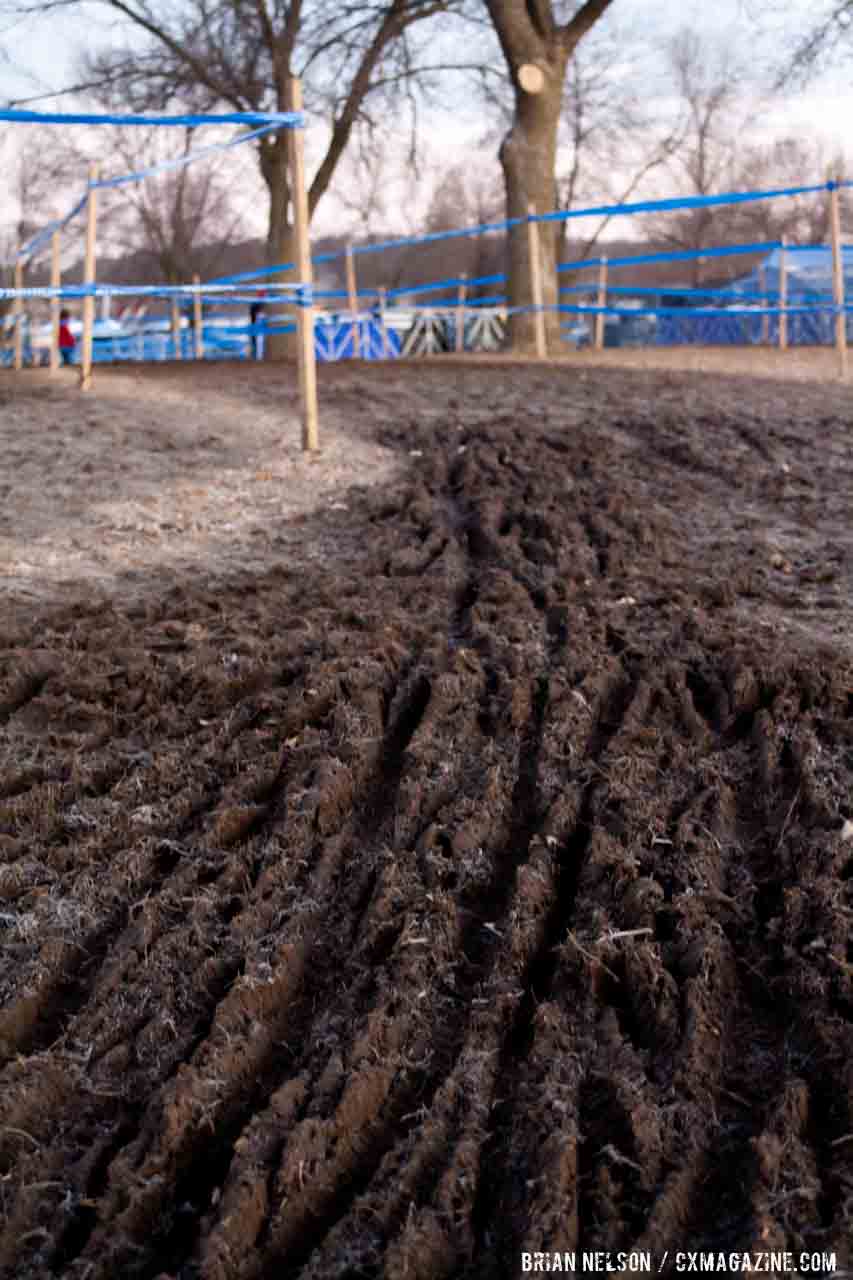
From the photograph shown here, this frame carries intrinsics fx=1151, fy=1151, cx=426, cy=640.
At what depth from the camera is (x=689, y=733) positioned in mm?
3828

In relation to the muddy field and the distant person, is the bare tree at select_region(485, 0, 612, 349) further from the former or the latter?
the muddy field

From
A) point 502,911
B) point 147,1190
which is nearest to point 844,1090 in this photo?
point 502,911

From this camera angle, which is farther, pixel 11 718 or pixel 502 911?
pixel 11 718

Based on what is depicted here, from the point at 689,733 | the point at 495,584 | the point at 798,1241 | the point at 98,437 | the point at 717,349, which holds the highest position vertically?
the point at 717,349

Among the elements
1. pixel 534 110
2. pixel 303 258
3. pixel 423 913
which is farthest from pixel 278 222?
pixel 423 913

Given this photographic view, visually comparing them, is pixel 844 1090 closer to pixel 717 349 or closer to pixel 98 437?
pixel 98 437

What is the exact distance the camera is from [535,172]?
1652cm

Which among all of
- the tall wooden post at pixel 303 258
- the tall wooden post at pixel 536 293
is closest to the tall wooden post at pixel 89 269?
the tall wooden post at pixel 303 258

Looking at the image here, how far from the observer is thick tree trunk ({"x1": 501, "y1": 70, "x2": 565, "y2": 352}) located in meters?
16.1

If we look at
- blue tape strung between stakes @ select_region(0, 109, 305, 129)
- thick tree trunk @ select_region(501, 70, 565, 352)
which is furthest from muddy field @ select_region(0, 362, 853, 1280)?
thick tree trunk @ select_region(501, 70, 565, 352)

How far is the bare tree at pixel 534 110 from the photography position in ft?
53.2

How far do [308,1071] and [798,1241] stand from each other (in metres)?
0.99

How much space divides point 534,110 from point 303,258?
33.8 ft

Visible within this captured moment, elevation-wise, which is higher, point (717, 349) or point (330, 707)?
point (717, 349)
